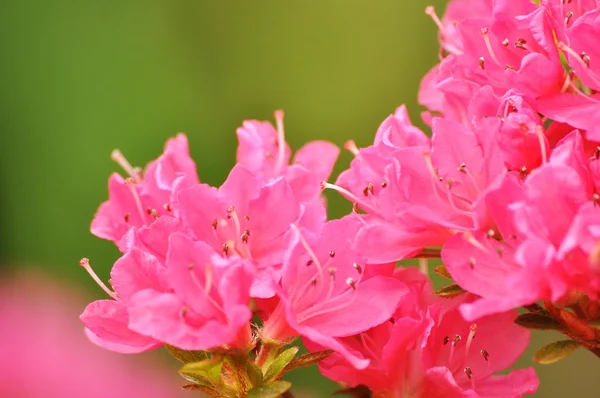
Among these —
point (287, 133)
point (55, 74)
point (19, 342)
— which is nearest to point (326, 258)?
point (19, 342)

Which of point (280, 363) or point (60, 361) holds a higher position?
point (280, 363)

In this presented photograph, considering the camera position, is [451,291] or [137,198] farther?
[137,198]

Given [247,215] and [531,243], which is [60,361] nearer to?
[247,215]

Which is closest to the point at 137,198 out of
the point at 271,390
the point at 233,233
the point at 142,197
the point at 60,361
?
the point at 142,197

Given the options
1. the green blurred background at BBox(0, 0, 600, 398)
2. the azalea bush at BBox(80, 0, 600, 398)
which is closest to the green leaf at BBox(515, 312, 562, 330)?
the azalea bush at BBox(80, 0, 600, 398)

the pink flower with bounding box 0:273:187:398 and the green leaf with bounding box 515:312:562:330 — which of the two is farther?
the pink flower with bounding box 0:273:187:398

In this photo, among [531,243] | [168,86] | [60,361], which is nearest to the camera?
[531,243]

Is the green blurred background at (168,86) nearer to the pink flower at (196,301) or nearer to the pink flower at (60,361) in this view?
the pink flower at (60,361)

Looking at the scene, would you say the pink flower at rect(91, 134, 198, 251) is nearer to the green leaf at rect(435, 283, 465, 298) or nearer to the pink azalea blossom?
the pink azalea blossom
